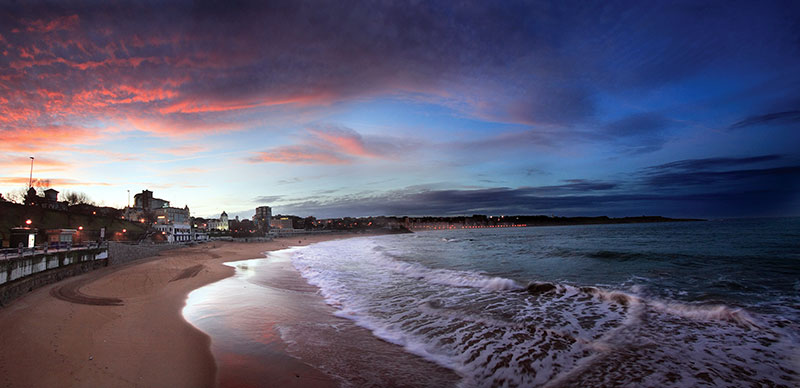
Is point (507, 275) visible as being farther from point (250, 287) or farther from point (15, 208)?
point (15, 208)

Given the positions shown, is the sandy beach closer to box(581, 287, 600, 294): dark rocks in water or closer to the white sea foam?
the white sea foam

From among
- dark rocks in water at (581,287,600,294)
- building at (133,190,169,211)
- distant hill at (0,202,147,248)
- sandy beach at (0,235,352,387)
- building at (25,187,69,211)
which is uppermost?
building at (133,190,169,211)

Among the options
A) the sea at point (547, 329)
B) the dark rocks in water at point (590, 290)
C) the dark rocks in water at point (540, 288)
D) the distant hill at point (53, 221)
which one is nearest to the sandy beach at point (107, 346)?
the sea at point (547, 329)

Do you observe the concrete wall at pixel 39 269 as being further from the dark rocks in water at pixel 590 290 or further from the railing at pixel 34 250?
the dark rocks in water at pixel 590 290

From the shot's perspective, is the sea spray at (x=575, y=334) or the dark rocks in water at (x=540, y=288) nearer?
the sea spray at (x=575, y=334)

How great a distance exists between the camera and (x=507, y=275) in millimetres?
19047

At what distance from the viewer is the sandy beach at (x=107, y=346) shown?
6.11 metres

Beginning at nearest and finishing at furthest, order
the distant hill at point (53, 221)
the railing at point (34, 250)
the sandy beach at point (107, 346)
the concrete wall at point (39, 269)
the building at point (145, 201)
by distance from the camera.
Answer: the sandy beach at point (107, 346) < the concrete wall at point (39, 269) < the railing at point (34, 250) < the distant hill at point (53, 221) < the building at point (145, 201)

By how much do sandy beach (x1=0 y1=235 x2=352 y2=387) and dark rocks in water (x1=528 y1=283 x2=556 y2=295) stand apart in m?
11.2

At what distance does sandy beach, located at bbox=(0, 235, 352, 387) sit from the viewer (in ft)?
20.0

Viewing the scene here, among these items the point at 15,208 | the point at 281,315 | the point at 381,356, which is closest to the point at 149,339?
the point at 281,315

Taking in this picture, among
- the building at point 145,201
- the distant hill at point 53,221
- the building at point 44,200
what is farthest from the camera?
the building at point 145,201

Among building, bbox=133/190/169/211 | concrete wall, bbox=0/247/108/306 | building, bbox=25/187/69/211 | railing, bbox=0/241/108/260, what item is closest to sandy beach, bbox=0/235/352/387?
concrete wall, bbox=0/247/108/306

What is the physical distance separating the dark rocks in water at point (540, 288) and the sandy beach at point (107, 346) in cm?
1118
